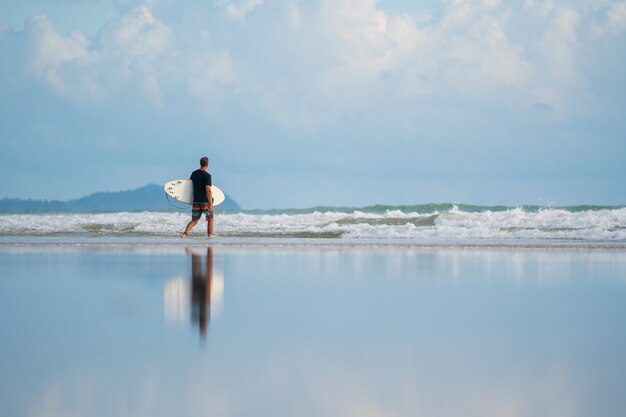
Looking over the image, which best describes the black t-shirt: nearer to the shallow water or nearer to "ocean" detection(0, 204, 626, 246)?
"ocean" detection(0, 204, 626, 246)

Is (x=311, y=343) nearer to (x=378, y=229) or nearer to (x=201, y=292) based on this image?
(x=201, y=292)

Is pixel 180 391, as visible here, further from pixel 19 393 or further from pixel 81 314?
pixel 81 314

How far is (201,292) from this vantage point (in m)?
7.23

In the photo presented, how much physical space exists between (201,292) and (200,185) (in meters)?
11.5

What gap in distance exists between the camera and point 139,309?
6059 mm

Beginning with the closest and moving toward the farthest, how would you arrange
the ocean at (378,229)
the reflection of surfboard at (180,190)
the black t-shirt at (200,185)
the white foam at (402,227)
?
the black t-shirt at (200,185) → the ocean at (378,229) → the white foam at (402,227) → the reflection of surfboard at (180,190)

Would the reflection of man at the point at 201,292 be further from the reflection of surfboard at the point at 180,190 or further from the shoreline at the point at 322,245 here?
the reflection of surfboard at the point at 180,190

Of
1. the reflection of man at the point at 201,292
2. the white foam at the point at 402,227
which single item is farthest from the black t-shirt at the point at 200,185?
the reflection of man at the point at 201,292

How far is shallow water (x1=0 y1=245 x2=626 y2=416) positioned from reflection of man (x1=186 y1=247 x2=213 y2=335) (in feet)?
0.07

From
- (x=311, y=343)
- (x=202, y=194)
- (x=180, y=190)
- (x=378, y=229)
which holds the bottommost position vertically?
(x=311, y=343)

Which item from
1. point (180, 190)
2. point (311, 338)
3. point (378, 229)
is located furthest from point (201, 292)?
point (378, 229)

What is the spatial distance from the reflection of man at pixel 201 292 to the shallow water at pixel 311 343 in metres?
0.02

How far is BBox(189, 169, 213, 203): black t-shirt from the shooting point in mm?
18453

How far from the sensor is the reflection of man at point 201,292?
5.61 metres
